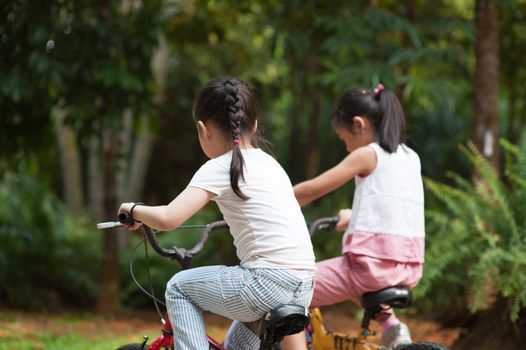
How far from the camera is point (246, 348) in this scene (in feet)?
10.6

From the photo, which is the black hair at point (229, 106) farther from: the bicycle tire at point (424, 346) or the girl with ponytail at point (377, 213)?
the bicycle tire at point (424, 346)

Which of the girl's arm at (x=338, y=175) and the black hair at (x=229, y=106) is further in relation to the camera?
the girl's arm at (x=338, y=175)

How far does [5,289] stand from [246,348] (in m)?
5.89

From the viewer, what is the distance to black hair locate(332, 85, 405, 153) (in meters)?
3.83

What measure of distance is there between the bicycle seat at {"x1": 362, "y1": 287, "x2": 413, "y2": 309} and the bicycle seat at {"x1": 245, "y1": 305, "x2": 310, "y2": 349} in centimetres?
74

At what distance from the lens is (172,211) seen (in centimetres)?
279

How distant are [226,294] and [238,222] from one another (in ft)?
0.96

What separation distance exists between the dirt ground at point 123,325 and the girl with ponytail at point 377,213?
202 centimetres

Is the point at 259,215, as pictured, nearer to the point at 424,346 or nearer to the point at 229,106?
the point at 229,106

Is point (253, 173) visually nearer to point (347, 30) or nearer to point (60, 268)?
point (347, 30)

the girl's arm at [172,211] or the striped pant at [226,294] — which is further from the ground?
the girl's arm at [172,211]

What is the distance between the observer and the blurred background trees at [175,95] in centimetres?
633

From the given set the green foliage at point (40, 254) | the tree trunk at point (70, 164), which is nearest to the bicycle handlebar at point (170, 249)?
the green foliage at point (40, 254)

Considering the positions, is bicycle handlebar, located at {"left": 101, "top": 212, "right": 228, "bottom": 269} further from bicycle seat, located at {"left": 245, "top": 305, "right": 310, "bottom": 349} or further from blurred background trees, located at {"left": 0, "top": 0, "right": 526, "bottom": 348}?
blurred background trees, located at {"left": 0, "top": 0, "right": 526, "bottom": 348}
